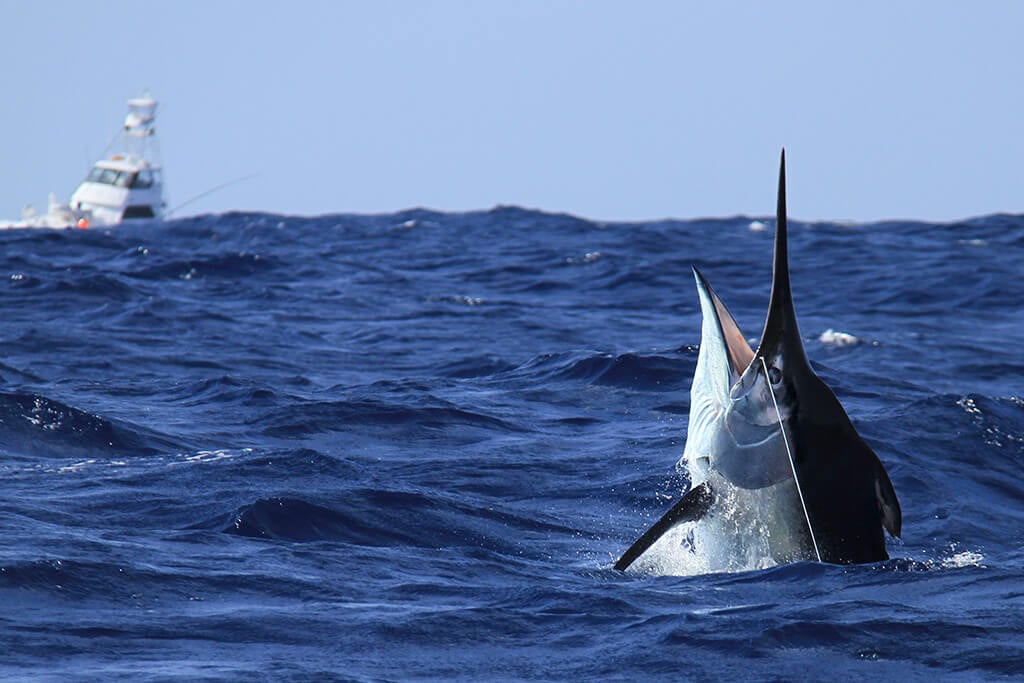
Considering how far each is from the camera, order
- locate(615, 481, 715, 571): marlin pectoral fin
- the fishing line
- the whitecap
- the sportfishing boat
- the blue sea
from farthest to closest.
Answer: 1. the sportfishing boat
2. the whitecap
3. locate(615, 481, 715, 571): marlin pectoral fin
4. the fishing line
5. the blue sea

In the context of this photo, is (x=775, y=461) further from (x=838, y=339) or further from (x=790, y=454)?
(x=838, y=339)

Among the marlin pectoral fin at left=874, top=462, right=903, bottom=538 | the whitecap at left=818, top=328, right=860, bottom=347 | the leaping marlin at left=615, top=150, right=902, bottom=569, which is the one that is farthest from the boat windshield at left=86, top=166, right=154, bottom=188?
the marlin pectoral fin at left=874, top=462, right=903, bottom=538

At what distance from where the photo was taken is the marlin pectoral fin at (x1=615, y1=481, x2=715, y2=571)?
6.80 m

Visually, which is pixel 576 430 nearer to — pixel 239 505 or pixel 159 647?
pixel 239 505

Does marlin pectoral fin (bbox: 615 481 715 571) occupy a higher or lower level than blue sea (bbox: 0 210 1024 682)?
higher

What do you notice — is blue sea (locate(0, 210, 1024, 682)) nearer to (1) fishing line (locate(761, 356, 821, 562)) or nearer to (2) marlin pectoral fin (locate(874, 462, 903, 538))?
(1) fishing line (locate(761, 356, 821, 562))

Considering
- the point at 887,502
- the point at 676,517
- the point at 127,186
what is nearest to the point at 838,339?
the point at 887,502

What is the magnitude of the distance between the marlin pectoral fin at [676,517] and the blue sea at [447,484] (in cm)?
24

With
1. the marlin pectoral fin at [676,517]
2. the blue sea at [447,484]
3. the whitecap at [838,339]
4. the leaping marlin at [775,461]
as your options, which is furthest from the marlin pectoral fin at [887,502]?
the whitecap at [838,339]

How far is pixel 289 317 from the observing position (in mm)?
21891

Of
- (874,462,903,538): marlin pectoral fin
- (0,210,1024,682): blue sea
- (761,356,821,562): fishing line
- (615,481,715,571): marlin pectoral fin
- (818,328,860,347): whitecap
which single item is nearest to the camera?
(0,210,1024,682): blue sea

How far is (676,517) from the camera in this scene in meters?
6.87

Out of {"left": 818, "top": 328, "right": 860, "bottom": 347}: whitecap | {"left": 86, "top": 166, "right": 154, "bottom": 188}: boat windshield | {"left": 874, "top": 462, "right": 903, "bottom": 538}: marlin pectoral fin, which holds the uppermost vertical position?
{"left": 86, "top": 166, "right": 154, "bottom": 188}: boat windshield

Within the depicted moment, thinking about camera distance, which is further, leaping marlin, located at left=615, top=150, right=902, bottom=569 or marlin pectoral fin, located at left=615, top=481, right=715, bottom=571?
marlin pectoral fin, located at left=615, top=481, right=715, bottom=571
